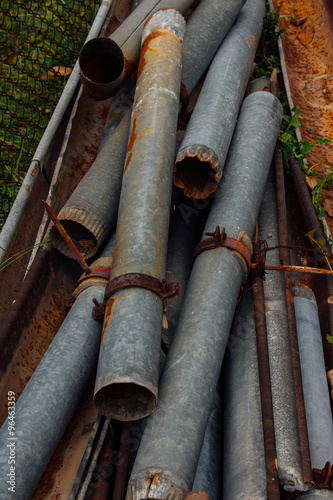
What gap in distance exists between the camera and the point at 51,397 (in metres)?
2.08

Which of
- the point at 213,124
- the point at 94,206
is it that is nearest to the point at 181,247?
the point at 94,206

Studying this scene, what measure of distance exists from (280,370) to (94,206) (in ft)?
4.61

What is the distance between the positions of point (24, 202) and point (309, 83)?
3750 millimetres

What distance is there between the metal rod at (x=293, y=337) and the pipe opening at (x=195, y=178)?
560mm

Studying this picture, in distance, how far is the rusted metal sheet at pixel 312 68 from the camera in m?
4.35

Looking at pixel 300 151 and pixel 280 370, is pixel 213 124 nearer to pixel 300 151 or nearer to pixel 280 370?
pixel 300 151

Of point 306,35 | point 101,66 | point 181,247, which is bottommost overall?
point 181,247

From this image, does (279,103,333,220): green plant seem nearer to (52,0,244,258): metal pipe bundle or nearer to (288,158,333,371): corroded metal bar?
(288,158,333,371): corroded metal bar

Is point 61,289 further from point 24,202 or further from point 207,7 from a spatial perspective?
point 207,7

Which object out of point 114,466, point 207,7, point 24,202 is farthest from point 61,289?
point 207,7

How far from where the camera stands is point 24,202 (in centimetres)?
307

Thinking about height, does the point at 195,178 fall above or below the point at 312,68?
below

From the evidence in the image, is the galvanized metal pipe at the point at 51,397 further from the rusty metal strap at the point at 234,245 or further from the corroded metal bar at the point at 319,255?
the corroded metal bar at the point at 319,255

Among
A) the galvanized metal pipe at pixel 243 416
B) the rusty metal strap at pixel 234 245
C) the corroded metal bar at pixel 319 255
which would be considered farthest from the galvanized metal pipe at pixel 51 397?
the corroded metal bar at pixel 319 255
